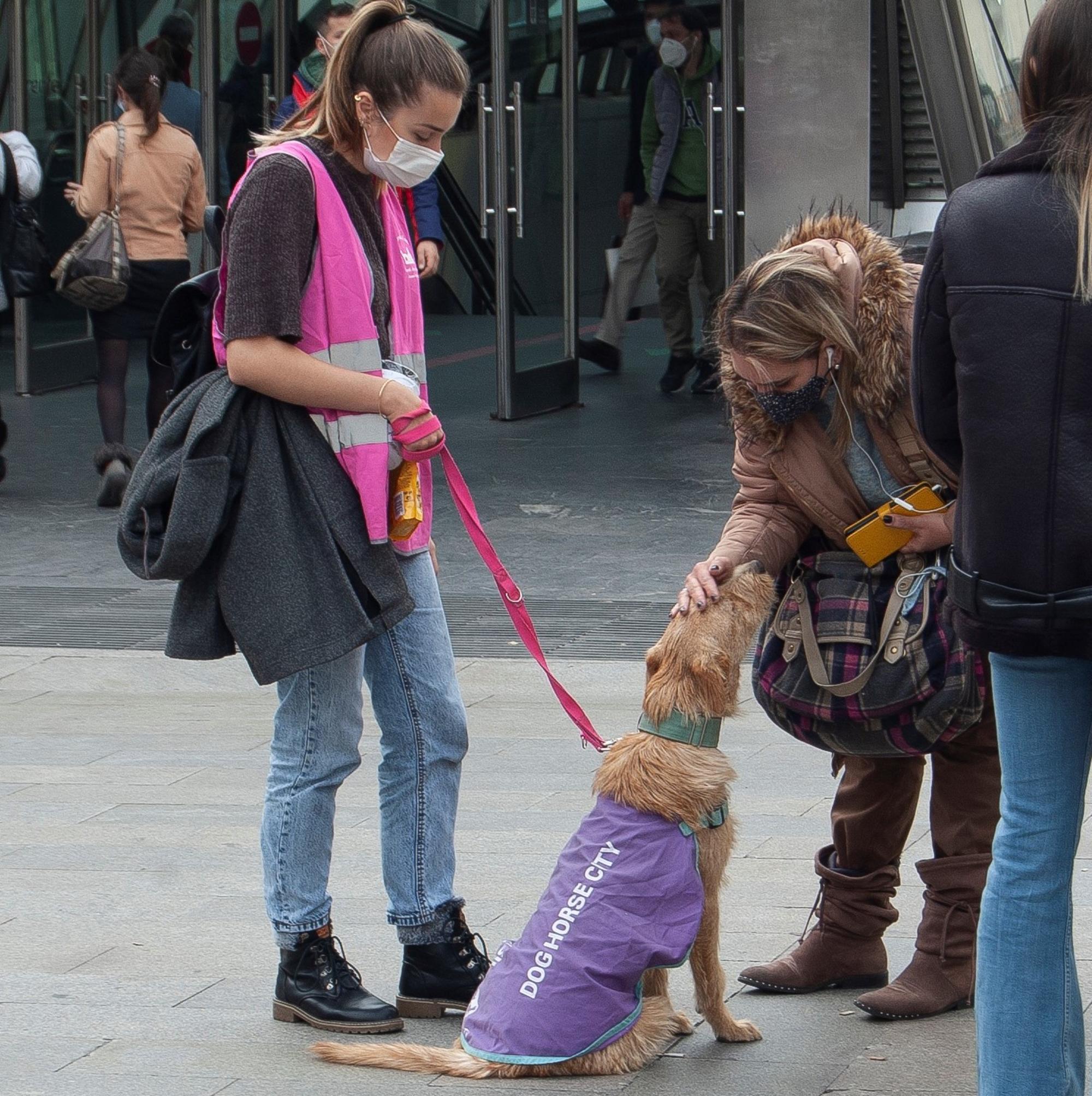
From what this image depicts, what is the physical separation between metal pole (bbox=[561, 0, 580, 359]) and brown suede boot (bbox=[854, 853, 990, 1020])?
830 cm

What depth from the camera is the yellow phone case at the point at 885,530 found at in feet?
11.0

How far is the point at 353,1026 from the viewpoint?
11.4ft

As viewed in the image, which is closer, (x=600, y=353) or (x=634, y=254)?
(x=634, y=254)

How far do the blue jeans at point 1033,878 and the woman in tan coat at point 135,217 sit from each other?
22.6 feet

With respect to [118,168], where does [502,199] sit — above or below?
below

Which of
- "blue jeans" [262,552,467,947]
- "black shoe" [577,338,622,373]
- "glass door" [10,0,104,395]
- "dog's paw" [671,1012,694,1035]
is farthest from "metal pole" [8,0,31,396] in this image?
"dog's paw" [671,1012,694,1035]

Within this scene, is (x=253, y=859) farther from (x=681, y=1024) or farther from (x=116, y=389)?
(x=116, y=389)

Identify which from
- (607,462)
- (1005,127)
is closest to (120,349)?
(607,462)

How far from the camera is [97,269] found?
8.74 m

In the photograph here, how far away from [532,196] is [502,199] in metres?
0.48

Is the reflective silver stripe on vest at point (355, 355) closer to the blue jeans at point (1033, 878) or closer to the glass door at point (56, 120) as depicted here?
the blue jeans at point (1033, 878)

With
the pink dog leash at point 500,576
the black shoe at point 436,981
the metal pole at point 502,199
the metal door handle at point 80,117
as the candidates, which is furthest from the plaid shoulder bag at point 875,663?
the metal door handle at point 80,117

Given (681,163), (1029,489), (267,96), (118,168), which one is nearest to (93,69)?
(267,96)

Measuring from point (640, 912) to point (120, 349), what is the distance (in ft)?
22.0
